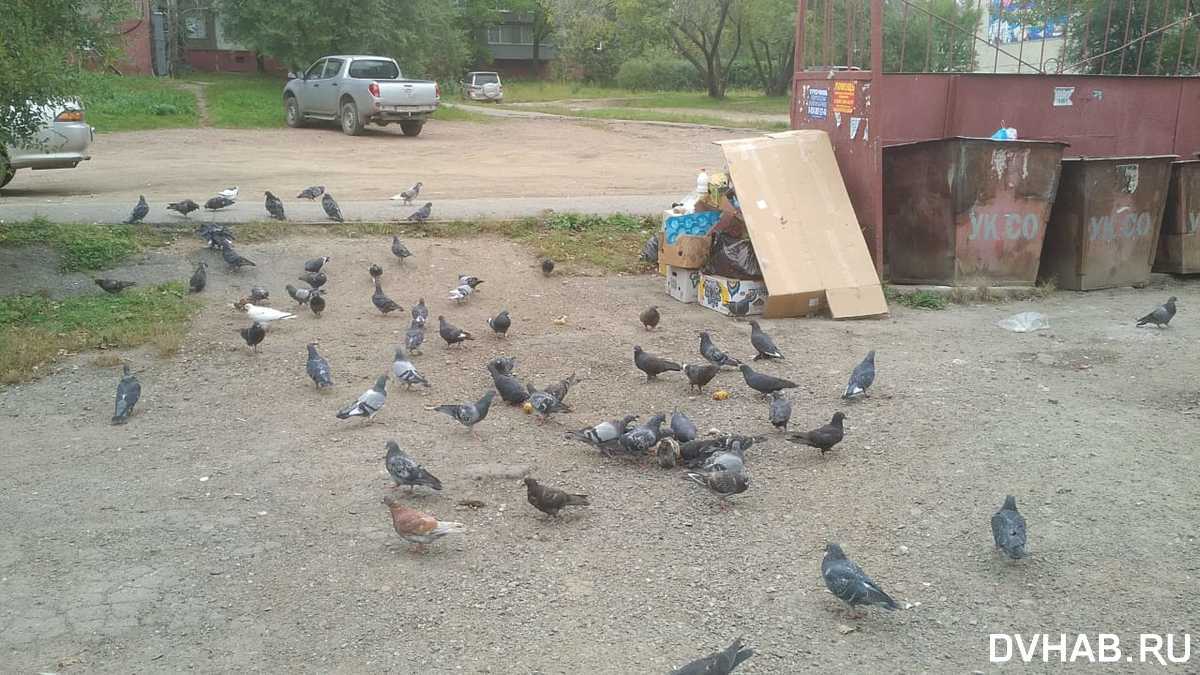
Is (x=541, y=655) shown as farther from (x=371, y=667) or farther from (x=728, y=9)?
(x=728, y=9)

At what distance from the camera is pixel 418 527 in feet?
17.4

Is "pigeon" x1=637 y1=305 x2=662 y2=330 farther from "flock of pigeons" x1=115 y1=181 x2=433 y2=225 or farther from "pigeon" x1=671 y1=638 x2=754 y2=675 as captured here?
"pigeon" x1=671 y1=638 x2=754 y2=675

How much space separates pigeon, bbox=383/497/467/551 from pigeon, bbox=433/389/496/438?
5.61 feet

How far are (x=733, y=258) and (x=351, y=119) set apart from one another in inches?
732

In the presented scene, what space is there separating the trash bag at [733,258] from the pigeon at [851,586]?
590 cm

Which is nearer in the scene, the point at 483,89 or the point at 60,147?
the point at 60,147

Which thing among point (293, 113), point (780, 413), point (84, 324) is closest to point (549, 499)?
point (780, 413)

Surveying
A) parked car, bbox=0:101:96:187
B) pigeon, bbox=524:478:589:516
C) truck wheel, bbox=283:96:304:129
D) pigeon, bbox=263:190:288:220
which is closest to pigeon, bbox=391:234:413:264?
pigeon, bbox=263:190:288:220

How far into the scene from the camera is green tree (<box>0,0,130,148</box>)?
32.7ft

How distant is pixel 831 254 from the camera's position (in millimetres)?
10414

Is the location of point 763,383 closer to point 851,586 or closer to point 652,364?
point 652,364

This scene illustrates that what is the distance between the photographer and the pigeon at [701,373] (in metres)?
7.93

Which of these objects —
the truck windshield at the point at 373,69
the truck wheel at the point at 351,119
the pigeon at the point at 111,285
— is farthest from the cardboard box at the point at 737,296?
the truck windshield at the point at 373,69

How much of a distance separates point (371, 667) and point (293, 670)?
34cm
